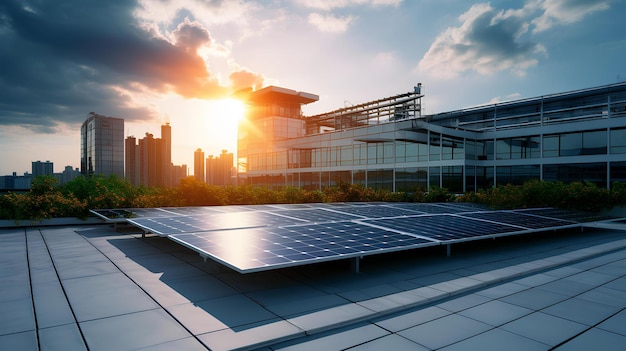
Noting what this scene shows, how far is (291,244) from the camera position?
33.7 feet

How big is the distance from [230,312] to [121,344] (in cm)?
206

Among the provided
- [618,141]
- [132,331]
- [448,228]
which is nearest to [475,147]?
[618,141]

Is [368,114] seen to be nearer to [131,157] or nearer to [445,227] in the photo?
[445,227]

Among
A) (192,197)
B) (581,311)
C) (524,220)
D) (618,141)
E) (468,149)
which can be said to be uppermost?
(618,141)

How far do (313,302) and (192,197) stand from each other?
2107cm

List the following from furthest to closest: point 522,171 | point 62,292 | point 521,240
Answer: point 522,171 → point 521,240 → point 62,292

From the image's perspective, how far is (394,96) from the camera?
5941cm

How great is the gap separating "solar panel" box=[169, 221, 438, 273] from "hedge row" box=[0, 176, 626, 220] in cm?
1344

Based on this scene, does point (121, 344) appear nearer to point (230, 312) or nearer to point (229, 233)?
point (230, 312)

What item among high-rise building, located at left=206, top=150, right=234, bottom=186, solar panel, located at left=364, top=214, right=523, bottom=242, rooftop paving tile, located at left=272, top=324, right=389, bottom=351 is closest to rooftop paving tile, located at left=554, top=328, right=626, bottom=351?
rooftop paving tile, located at left=272, top=324, right=389, bottom=351

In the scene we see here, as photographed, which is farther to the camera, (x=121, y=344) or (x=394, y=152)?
(x=394, y=152)

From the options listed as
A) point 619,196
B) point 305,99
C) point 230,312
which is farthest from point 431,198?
point 305,99

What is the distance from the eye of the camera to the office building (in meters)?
40.8

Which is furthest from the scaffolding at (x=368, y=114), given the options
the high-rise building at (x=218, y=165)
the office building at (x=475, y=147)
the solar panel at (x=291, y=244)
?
the high-rise building at (x=218, y=165)
